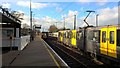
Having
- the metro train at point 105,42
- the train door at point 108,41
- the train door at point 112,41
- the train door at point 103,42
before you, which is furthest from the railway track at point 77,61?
the train door at point 112,41

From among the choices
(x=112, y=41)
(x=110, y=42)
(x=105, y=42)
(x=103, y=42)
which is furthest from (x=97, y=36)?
(x=112, y=41)

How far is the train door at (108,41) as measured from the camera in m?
18.4

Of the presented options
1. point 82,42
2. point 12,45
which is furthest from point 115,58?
point 12,45

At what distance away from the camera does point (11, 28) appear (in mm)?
34344

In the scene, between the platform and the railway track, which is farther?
the railway track

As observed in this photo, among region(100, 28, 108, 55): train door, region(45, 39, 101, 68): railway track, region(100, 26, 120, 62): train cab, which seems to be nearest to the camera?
region(100, 26, 120, 62): train cab

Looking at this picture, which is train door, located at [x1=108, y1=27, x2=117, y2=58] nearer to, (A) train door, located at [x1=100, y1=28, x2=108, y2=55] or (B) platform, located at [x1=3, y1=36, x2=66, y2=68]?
(A) train door, located at [x1=100, y1=28, x2=108, y2=55]

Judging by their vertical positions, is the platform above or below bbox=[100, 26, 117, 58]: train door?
below

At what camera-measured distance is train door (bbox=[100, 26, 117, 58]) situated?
1836 centimetres

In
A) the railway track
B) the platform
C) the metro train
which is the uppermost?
the metro train

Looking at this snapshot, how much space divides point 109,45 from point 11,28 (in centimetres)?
1725

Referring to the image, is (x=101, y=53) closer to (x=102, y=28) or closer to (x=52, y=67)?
(x=102, y=28)

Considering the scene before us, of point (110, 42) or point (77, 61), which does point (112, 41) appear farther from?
point (77, 61)

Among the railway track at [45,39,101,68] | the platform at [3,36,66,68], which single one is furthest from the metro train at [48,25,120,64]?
the platform at [3,36,66,68]
